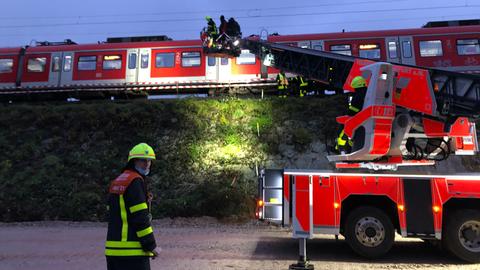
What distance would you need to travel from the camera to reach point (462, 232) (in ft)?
23.0

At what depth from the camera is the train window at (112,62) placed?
19.7 meters

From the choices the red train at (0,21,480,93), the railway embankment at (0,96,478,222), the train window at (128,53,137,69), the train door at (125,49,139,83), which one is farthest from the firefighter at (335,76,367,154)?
the train window at (128,53,137,69)

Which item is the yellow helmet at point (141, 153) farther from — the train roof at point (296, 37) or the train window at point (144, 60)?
the train window at point (144, 60)

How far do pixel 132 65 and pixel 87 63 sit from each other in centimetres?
232

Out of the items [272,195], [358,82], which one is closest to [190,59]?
[272,195]

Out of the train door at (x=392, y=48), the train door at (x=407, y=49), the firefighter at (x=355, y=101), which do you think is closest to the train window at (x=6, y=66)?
the train door at (x=392, y=48)

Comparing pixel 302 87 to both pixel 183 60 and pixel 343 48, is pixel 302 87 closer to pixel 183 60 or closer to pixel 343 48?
pixel 343 48

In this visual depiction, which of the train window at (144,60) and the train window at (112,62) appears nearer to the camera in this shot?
the train window at (144,60)

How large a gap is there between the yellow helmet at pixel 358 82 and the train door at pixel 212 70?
12.1m

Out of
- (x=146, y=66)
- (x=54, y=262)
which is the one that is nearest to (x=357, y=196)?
(x=54, y=262)

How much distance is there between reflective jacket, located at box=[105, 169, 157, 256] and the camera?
3664mm

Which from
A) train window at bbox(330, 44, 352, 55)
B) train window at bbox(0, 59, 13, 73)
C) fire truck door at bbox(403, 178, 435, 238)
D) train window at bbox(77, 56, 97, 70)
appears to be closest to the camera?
fire truck door at bbox(403, 178, 435, 238)

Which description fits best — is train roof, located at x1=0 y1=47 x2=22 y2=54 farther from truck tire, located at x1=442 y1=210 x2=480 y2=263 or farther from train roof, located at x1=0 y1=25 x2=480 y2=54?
truck tire, located at x1=442 y1=210 x2=480 y2=263

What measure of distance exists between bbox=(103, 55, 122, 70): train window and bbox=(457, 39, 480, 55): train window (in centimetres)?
1506
